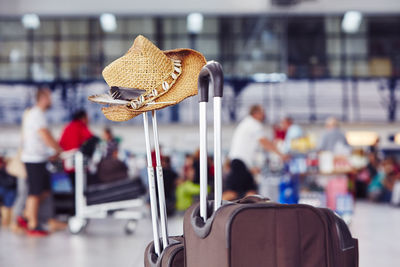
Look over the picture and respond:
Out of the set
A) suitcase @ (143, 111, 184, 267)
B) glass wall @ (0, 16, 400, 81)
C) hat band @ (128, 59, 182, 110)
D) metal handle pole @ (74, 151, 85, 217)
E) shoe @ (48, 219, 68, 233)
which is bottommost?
shoe @ (48, 219, 68, 233)

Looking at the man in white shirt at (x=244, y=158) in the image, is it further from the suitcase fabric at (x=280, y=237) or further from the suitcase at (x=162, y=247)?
the suitcase fabric at (x=280, y=237)

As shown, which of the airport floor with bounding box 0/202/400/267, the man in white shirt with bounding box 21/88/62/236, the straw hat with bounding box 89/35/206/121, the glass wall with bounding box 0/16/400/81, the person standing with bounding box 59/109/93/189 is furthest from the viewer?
the glass wall with bounding box 0/16/400/81

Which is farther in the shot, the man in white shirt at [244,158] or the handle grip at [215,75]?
the man in white shirt at [244,158]

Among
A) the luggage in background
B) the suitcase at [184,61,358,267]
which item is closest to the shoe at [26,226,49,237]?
the luggage in background

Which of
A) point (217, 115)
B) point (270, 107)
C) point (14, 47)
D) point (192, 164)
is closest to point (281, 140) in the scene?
point (192, 164)

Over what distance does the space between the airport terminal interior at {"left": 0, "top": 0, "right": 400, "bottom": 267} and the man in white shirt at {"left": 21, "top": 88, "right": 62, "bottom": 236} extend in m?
0.01

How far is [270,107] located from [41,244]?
8.23m

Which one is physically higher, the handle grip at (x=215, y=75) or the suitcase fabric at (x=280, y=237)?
the handle grip at (x=215, y=75)

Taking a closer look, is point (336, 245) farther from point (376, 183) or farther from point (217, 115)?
point (376, 183)

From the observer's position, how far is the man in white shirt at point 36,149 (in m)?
5.67

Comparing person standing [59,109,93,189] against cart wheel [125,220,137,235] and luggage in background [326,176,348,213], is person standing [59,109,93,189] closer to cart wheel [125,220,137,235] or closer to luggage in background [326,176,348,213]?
cart wheel [125,220,137,235]

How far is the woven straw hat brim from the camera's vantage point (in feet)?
6.30

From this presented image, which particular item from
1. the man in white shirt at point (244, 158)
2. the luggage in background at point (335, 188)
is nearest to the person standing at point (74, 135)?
the man in white shirt at point (244, 158)

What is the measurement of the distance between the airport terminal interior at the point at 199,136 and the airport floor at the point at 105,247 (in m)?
0.02
